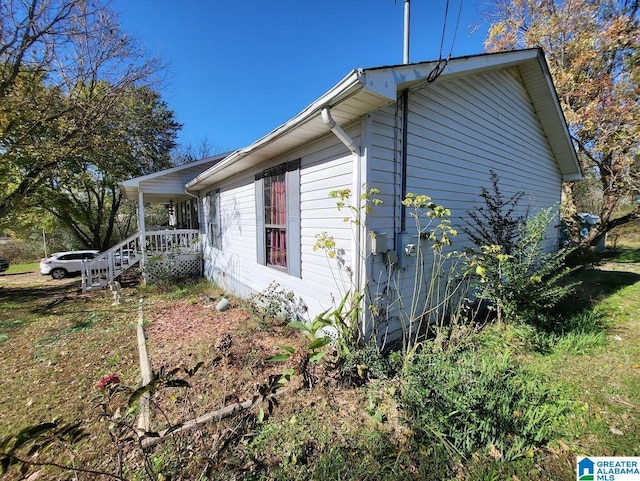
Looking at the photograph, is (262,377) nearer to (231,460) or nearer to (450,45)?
(231,460)

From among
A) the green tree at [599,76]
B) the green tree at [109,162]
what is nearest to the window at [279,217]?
the green tree at [109,162]

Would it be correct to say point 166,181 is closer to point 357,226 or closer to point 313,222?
point 313,222

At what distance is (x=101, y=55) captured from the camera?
8477mm

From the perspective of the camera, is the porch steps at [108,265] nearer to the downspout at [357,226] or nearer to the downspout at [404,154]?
the downspout at [357,226]

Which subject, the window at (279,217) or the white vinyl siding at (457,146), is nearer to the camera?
the white vinyl siding at (457,146)

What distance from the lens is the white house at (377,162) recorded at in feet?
10.8

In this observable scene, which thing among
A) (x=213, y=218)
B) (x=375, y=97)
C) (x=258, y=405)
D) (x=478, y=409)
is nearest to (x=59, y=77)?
(x=213, y=218)

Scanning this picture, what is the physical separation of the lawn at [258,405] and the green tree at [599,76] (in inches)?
282

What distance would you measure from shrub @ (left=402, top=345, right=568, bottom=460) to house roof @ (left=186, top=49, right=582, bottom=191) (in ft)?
9.38

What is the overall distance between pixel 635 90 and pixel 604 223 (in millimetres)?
4656

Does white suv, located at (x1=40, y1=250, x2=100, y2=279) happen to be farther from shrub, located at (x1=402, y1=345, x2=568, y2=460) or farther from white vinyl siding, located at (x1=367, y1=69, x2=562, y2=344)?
shrub, located at (x1=402, y1=345, x2=568, y2=460)

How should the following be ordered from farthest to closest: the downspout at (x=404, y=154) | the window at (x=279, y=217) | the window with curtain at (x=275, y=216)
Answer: the window with curtain at (x=275, y=216), the window at (x=279, y=217), the downspout at (x=404, y=154)

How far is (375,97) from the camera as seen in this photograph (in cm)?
282

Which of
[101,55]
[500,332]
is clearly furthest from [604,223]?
[101,55]
